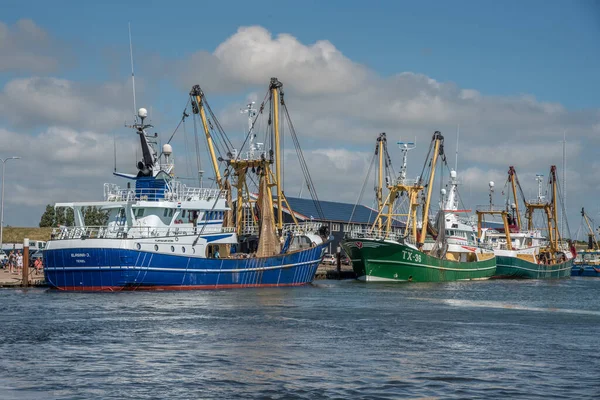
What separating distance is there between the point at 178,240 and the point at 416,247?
28.1 meters

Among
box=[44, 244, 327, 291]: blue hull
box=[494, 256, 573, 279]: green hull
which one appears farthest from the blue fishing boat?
box=[494, 256, 573, 279]: green hull

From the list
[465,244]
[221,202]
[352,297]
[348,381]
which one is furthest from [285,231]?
[348,381]

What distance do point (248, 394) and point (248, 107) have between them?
43.8m

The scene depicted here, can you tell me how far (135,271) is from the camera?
4672 cm

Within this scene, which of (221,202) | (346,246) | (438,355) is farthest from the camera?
(346,246)

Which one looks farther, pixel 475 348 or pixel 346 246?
pixel 346 246

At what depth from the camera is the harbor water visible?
20.6 meters

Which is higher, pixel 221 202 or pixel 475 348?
pixel 221 202

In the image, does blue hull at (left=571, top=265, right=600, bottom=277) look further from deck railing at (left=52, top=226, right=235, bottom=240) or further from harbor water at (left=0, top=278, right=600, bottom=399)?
deck railing at (left=52, top=226, right=235, bottom=240)

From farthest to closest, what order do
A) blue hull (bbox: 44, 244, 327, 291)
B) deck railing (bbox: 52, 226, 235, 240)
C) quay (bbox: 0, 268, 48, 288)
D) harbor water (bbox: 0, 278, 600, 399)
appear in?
quay (bbox: 0, 268, 48, 288) → deck railing (bbox: 52, 226, 235, 240) → blue hull (bbox: 44, 244, 327, 291) → harbor water (bbox: 0, 278, 600, 399)

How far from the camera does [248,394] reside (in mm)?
19875

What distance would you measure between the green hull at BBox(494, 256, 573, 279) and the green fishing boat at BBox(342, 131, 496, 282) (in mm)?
A: 3669

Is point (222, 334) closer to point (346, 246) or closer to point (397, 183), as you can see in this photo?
point (346, 246)

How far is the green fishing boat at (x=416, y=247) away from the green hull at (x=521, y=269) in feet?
12.0
